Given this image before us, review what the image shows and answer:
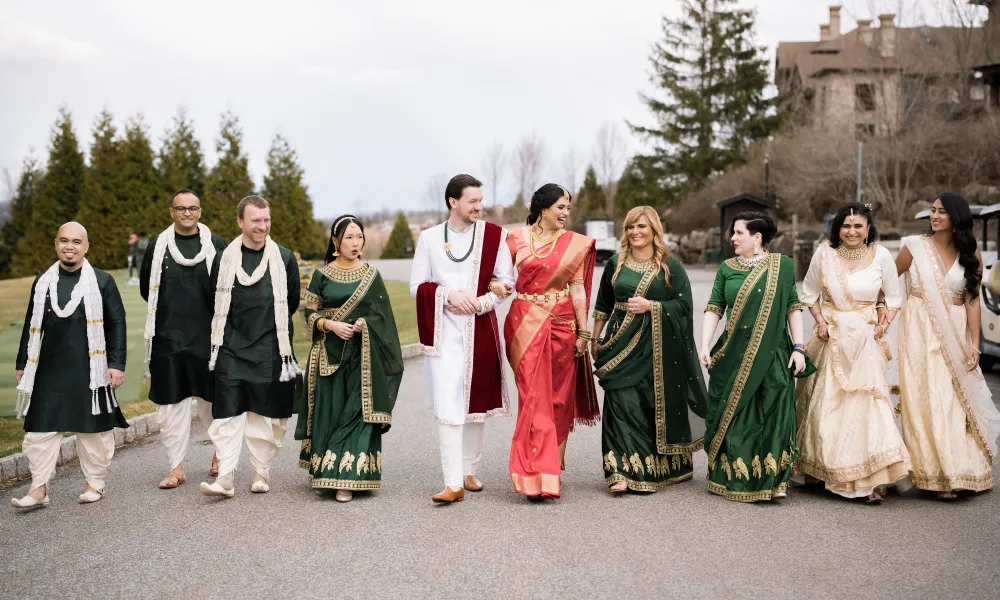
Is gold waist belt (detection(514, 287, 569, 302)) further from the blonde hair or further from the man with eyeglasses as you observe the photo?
the man with eyeglasses

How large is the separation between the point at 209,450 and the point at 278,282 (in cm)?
211

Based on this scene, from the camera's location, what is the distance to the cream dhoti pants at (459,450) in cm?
613

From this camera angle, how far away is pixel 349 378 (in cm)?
647

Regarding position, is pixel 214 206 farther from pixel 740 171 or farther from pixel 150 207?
pixel 740 171

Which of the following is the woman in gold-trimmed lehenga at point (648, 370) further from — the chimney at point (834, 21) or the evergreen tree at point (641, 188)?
the chimney at point (834, 21)

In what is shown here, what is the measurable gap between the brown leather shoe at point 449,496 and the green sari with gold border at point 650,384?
968 millimetres

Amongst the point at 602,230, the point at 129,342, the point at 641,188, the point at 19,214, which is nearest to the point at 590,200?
the point at 641,188

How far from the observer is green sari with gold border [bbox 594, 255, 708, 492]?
249 inches

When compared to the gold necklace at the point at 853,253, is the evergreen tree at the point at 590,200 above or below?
above

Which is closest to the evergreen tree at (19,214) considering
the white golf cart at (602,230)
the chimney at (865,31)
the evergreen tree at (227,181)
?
the evergreen tree at (227,181)

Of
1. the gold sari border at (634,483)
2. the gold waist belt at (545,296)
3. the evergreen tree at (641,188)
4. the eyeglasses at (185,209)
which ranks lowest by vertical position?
the gold sari border at (634,483)

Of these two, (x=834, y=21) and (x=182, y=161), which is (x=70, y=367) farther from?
(x=834, y=21)

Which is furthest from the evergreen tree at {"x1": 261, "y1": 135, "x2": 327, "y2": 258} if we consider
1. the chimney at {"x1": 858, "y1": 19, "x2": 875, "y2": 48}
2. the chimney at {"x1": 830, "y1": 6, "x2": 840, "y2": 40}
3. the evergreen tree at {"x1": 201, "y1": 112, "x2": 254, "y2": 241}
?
the chimney at {"x1": 830, "y1": 6, "x2": 840, "y2": 40}

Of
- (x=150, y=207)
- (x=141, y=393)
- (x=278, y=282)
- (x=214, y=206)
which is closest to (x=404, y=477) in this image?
(x=278, y=282)
